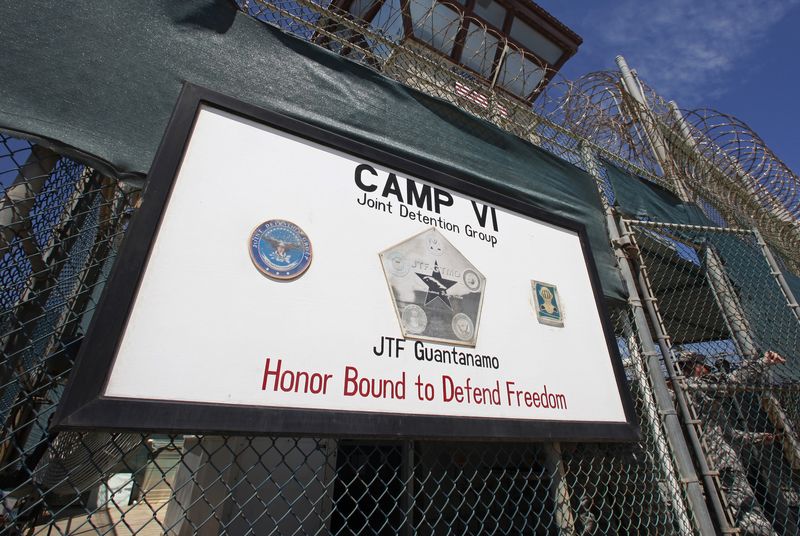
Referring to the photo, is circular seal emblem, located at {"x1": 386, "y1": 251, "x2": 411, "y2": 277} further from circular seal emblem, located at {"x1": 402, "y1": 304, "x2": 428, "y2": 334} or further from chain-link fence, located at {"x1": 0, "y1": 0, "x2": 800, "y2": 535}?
chain-link fence, located at {"x1": 0, "y1": 0, "x2": 800, "y2": 535}

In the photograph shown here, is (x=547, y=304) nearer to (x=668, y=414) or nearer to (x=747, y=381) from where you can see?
(x=668, y=414)

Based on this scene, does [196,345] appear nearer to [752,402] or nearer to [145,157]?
[145,157]

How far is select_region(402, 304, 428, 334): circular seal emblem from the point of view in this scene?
66.2 inches

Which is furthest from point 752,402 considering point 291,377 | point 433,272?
point 291,377

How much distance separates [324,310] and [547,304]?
50.3 inches

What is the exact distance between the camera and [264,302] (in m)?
1.42

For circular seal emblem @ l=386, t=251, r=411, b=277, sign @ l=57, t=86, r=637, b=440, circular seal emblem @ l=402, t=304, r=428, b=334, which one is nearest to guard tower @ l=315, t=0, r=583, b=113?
sign @ l=57, t=86, r=637, b=440

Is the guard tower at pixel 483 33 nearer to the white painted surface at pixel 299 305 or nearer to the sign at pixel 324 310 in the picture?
the sign at pixel 324 310

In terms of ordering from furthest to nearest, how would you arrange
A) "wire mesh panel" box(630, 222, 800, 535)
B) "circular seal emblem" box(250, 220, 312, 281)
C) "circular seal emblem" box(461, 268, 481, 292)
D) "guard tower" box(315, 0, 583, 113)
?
"guard tower" box(315, 0, 583, 113), "wire mesh panel" box(630, 222, 800, 535), "circular seal emblem" box(461, 268, 481, 292), "circular seal emblem" box(250, 220, 312, 281)

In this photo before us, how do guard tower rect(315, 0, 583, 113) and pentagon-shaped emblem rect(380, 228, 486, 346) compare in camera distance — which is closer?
pentagon-shaped emblem rect(380, 228, 486, 346)

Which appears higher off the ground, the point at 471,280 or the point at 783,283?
the point at 783,283

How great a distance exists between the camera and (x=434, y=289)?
1833 millimetres

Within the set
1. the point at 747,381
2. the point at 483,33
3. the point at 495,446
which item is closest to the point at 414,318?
the point at 747,381

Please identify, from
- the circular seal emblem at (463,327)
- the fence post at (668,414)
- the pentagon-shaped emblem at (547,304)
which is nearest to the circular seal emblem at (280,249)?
the circular seal emblem at (463,327)
